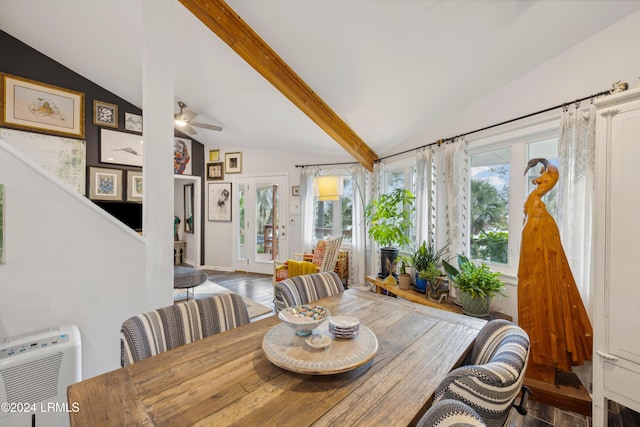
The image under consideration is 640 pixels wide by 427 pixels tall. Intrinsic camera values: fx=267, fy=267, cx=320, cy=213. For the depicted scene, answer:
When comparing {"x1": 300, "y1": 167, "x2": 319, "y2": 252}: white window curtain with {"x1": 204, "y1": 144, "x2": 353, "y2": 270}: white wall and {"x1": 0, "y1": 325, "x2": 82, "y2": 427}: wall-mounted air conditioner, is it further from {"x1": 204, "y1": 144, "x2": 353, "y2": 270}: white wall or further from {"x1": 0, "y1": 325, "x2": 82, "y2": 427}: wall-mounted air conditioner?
{"x1": 0, "y1": 325, "x2": 82, "y2": 427}: wall-mounted air conditioner

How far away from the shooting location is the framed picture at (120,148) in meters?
4.45

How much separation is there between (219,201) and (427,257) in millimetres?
4465

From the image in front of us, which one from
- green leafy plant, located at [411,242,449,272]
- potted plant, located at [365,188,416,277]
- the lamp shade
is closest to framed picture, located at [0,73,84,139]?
the lamp shade

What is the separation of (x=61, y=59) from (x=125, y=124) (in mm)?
1106

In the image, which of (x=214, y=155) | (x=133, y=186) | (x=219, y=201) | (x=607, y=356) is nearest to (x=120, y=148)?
(x=133, y=186)

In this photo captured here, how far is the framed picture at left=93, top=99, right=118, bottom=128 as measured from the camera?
4.36 meters

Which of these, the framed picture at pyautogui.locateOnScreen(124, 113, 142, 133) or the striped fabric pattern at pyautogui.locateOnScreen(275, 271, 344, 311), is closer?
the striped fabric pattern at pyautogui.locateOnScreen(275, 271, 344, 311)

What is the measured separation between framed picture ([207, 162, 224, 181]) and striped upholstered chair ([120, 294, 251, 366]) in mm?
4879

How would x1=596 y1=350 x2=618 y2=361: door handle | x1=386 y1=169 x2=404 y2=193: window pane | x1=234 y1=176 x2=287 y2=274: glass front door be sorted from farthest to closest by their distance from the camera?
x1=234 y1=176 x2=287 y2=274: glass front door, x1=386 y1=169 x2=404 y2=193: window pane, x1=596 y1=350 x2=618 y2=361: door handle

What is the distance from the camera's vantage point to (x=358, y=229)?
4.36m

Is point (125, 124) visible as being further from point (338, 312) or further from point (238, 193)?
point (338, 312)

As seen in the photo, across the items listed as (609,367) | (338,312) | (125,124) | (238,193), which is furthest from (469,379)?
(125,124)

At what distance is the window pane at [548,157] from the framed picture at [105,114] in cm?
585

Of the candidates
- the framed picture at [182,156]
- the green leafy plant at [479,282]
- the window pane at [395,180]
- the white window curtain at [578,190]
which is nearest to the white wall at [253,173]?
the framed picture at [182,156]
